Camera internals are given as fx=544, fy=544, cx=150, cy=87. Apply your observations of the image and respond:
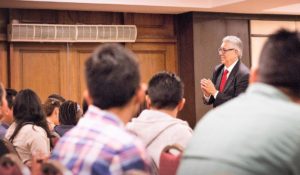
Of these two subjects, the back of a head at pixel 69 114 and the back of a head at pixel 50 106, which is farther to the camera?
the back of a head at pixel 50 106

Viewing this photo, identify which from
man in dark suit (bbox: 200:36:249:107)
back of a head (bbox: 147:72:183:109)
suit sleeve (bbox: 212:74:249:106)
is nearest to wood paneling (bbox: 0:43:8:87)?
man in dark suit (bbox: 200:36:249:107)

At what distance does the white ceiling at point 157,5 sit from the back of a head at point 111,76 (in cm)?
439

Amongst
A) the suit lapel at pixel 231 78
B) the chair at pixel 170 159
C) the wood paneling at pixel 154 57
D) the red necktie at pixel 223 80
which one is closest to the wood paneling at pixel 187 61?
the wood paneling at pixel 154 57

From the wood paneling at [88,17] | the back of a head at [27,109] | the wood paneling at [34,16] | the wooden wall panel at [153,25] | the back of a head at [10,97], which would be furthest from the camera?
the wooden wall panel at [153,25]

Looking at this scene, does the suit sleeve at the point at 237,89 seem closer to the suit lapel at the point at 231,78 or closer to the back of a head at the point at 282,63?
the suit lapel at the point at 231,78

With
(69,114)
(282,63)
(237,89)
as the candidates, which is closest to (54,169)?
(282,63)

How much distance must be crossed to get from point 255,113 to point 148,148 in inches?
50.0

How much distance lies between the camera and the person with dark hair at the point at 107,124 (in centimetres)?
135

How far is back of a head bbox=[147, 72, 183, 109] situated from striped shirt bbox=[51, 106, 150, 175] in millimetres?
1228

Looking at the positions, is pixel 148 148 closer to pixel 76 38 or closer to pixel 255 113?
pixel 255 113

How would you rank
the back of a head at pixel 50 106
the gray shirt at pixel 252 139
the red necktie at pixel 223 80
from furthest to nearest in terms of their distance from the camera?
the red necktie at pixel 223 80 < the back of a head at pixel 50 106 < the gray shirt at pixel 252 139

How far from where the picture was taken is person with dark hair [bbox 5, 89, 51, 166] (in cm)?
335

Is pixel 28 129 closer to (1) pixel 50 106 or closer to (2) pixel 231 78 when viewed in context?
(1) pixel 50 106

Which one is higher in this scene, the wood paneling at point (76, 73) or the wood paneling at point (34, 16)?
the wood paneling at point (34, 16)
